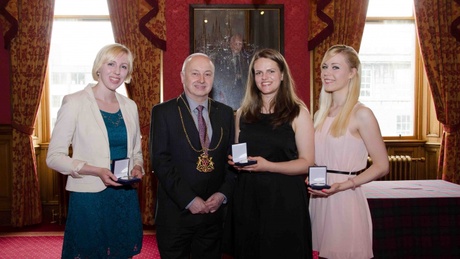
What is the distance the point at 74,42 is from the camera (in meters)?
6.27

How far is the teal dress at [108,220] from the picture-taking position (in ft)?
7.89

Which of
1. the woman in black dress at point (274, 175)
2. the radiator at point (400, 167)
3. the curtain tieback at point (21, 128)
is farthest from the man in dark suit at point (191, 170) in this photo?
the radiator at point (400, 167)

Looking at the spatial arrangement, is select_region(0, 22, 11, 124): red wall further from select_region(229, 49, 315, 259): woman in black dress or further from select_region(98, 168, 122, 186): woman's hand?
select_region(229, 49, 315, 259): woman in black dress

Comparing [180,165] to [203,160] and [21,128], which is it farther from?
[21,128]

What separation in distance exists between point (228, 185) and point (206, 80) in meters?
0.63

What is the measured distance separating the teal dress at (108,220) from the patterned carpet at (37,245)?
6.80 ft

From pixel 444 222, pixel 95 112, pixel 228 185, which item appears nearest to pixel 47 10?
pixel 95 112

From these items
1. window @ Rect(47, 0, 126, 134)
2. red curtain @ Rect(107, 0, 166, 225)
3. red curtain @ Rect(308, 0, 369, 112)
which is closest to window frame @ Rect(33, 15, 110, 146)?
window @ Rect(47, 0, 126, 134)

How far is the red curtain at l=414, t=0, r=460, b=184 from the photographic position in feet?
19.1

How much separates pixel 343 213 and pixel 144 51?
399 cm

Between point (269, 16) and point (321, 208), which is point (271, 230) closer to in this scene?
point (321, 208)

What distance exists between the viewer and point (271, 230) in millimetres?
2465

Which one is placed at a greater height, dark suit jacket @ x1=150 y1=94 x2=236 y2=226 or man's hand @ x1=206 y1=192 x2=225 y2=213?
dark suit jacket @ x1=150 y1=94 x2=236 y2=226

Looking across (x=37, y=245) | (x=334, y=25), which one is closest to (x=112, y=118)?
(x=37, y=245)
